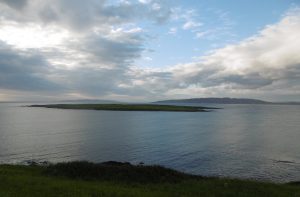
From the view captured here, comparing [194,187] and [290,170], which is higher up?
[194,187]

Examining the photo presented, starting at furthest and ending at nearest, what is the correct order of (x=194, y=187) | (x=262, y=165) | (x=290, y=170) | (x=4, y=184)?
(x=262, y=165) → (x=290, y=170) → (x=194, y=187) → (x=4, y=184)

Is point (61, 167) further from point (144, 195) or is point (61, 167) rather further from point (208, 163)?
point (208, 163)

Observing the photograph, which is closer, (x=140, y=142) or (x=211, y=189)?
(x=211, y=189)

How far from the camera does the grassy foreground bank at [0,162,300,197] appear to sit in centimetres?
2003

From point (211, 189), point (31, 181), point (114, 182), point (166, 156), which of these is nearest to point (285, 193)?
point (211, 189)

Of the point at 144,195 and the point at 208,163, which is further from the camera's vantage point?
the point at 208,163

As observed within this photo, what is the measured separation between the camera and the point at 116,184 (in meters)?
24.1

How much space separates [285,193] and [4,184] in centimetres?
2077

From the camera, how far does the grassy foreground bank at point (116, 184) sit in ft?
65.7

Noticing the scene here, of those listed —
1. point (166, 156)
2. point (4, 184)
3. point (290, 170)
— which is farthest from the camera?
point (166, 156)

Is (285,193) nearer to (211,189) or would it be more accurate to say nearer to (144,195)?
(211,189)

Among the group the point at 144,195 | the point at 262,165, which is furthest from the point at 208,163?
the point at 144,195

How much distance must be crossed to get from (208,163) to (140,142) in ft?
76.4

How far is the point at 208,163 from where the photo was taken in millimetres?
45062
